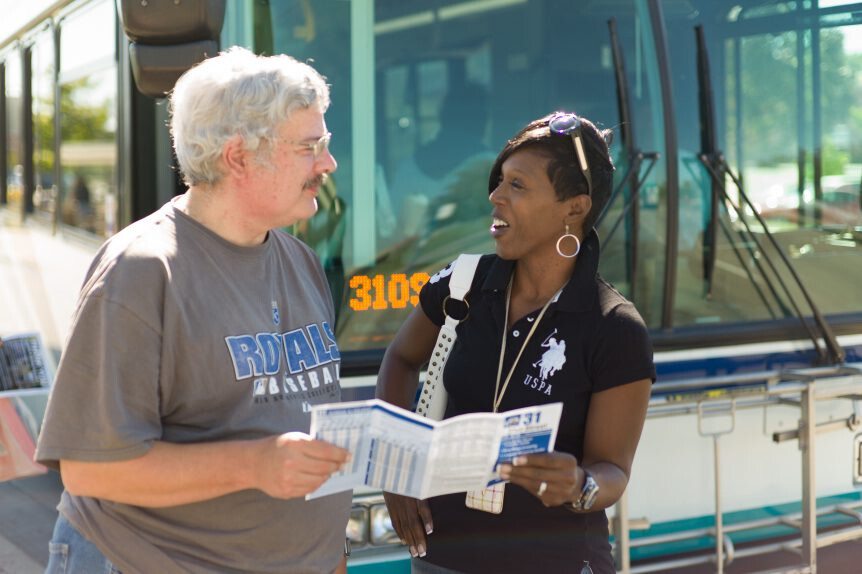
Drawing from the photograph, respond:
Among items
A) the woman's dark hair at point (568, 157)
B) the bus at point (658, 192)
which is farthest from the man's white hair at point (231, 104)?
the bus at point (658, 192)

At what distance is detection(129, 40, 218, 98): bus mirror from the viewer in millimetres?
2547

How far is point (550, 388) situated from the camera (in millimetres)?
2178

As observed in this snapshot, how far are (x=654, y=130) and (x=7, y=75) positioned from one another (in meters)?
3.44

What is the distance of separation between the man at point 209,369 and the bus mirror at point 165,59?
0.69 meters

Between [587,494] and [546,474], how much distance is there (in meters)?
0.14

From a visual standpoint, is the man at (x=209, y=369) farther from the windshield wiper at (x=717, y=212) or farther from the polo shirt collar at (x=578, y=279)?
the windshield wiper at (x=717, y=212)

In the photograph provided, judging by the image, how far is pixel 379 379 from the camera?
2535 millimetres

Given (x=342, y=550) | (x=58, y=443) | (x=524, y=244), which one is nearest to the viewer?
(x=58, y=443)

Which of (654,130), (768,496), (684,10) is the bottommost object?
(768,496)

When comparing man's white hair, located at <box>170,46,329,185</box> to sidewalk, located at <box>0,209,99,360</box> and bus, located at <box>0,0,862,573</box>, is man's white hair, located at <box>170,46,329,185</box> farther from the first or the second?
sidewalk, located at <box>0,209,99,360</box>

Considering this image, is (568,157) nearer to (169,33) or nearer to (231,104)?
(231,104)

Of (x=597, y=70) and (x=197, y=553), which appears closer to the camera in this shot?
(x=197, y=553)

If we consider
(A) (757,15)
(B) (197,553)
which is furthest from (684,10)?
(B) (197,553)

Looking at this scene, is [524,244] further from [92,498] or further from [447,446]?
[92,498]
